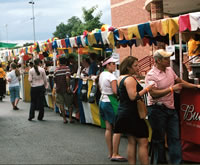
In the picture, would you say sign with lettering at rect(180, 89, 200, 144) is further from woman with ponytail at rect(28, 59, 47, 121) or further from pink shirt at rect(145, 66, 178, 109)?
woman with ponytail at rect(28, 59, 47, 121)

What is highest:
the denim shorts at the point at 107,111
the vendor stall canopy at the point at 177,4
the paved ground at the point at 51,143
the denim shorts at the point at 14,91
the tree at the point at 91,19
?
the tree at the point at 91,19

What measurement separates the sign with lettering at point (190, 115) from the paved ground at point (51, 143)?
1.27m

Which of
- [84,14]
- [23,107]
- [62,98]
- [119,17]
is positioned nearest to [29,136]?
[62,98]

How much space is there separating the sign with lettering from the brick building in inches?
913

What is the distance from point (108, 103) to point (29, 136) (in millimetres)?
3059

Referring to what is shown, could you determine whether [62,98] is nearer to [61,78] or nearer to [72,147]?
[61,78]

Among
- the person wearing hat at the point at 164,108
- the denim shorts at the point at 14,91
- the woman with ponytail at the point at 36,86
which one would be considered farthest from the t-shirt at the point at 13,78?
the person wearing hat at the point at 164,108

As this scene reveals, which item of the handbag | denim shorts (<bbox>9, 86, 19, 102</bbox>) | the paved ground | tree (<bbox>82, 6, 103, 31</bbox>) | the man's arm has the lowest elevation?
the paved ground

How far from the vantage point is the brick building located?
30.5 metres

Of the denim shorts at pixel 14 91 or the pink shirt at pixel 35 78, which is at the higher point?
the pink shirt at pixel 35 78

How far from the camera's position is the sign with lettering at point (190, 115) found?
6180 millimetres

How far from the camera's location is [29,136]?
9031 mm

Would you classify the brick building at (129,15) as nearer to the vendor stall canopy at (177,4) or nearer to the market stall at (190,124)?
the vendor stall canopy at (177,4)

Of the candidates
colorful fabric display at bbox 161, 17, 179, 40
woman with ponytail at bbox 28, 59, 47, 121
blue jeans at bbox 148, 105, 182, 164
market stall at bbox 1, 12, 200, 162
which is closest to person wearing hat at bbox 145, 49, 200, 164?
blue jeans at bbox 148, 105, 182, 164
